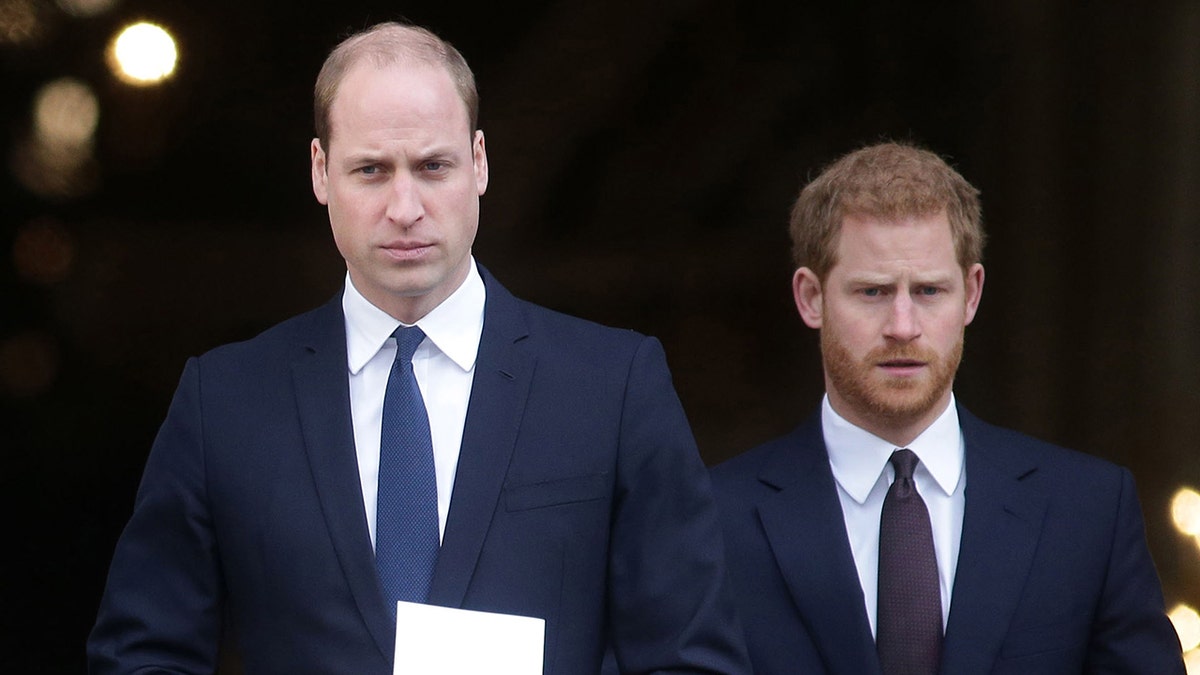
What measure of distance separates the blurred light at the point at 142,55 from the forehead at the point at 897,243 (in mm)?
1950

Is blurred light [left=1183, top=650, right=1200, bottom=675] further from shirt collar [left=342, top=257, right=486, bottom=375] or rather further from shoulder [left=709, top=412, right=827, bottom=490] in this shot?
shirt collar [left=342, top=257, right=486, bottom=375]

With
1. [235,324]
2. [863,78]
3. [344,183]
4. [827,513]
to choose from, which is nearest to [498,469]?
[344,183]

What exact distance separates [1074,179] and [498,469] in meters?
2.50

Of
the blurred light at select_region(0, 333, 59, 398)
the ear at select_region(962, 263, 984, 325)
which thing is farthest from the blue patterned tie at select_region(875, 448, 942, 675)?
the blurred light at select_region(0, 333, 59, 398)

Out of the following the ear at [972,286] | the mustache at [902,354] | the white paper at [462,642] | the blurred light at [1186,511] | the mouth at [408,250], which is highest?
the ear at [972,286]

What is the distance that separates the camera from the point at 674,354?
4.99 metres

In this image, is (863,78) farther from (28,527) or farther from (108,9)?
(28,527)

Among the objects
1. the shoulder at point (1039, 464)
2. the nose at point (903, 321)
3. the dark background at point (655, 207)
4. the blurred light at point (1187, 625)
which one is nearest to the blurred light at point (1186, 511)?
the dark background at point (655, 207)

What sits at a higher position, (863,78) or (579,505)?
(863,78)

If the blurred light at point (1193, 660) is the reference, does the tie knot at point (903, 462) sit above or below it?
above

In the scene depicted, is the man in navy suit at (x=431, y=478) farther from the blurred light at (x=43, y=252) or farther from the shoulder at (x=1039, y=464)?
the blurred light at (x=43, y=252)

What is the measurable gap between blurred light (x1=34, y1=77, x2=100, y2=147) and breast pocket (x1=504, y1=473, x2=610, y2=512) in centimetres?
222

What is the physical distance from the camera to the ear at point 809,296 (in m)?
3.55

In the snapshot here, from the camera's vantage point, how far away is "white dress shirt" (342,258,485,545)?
289cm
